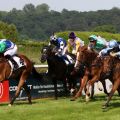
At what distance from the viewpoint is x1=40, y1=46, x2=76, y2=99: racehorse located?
13.9 meters

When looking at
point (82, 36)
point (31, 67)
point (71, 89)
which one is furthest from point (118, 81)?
point (82, 36)

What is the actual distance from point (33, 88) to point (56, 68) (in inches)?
47.5

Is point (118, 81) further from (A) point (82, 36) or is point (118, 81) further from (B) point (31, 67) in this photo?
(A) point (82, 36)

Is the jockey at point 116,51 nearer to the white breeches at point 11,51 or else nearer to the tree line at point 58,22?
the white breeches at point 11,51

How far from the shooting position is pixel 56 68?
1456cm

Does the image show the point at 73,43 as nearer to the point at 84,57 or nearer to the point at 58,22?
the point at 84,57

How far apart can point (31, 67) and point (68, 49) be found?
2249 mm

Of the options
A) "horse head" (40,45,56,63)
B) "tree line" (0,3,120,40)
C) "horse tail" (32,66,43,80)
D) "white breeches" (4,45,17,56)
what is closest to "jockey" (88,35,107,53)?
"horse head" (40,45,56,63)

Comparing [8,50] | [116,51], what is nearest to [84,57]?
[116,51]

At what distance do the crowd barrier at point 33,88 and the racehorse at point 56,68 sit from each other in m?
0.46

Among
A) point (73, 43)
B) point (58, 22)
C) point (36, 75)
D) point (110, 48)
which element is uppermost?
point (58, 22)

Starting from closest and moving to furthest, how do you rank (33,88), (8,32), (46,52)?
1. (46,52)
2. (33,88)
3. (8,32)

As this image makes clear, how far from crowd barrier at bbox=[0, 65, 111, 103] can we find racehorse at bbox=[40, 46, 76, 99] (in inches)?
18.2

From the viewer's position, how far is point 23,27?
14312cm
